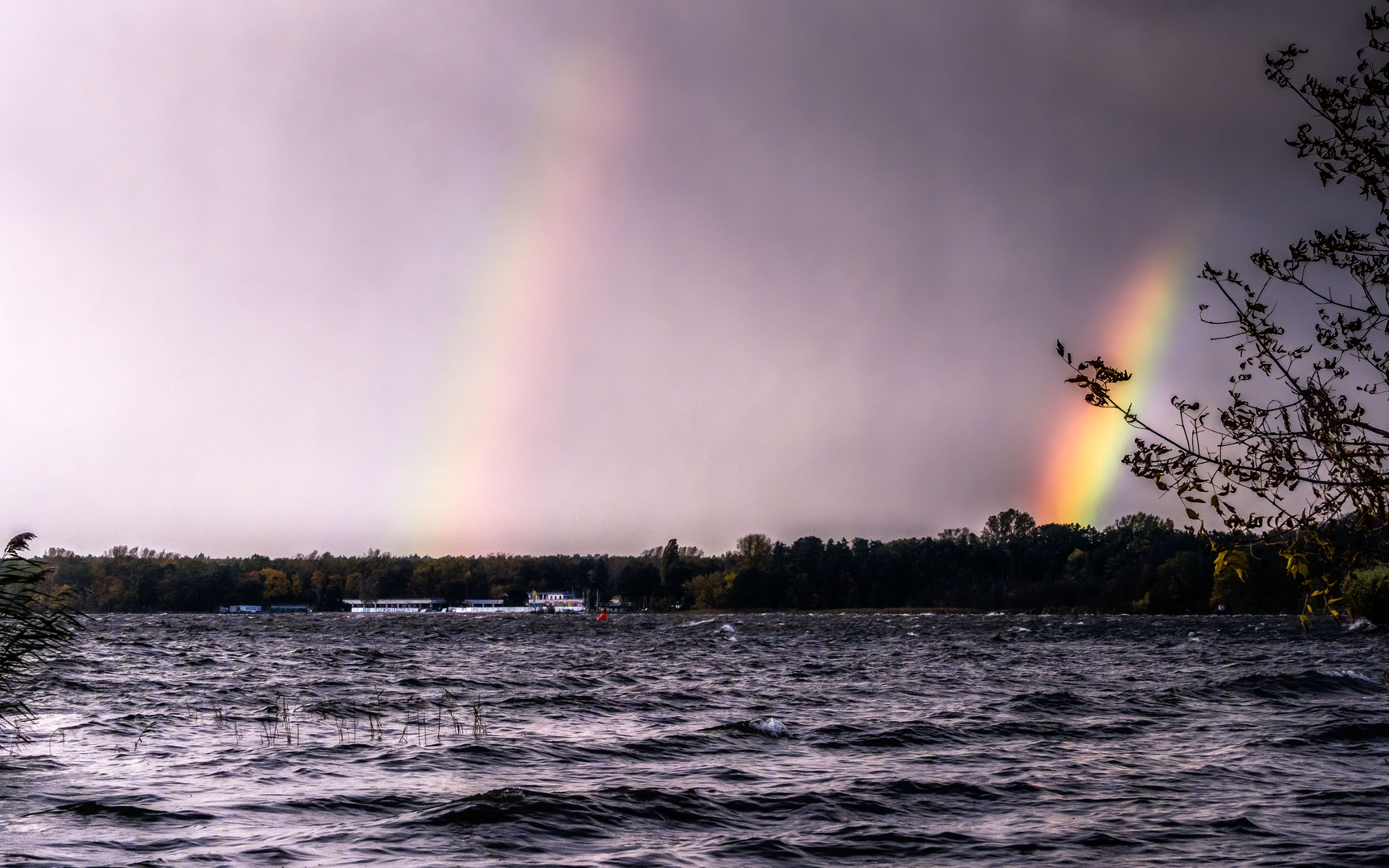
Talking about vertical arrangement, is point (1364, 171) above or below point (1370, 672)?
above

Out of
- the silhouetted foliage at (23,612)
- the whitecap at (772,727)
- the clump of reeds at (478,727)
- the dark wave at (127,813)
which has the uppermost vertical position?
the silhouetted foliage at (23,612)

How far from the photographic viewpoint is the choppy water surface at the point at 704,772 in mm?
14180

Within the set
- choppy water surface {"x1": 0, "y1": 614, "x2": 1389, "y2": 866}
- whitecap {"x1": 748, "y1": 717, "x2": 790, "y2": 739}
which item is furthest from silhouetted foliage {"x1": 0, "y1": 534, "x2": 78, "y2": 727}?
whitecap {"x1": 748, "y1": 717, "x2": 790, "y2": 739}

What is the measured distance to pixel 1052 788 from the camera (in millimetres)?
18594

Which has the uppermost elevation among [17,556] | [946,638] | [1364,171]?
[1364,171]

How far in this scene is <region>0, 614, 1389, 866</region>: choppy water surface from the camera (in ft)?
46.5

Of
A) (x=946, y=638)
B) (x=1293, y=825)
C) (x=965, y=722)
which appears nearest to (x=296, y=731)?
(x=965, y=722)

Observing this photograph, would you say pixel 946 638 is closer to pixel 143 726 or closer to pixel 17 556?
pixel 143 726

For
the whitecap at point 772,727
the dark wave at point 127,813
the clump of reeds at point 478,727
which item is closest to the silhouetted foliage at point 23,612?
the dark wave at point 127,813

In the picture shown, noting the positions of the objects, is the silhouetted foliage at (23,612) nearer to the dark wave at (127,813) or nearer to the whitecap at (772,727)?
the dark wave at (127,813)

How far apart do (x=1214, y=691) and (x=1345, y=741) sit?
13568 millimetres

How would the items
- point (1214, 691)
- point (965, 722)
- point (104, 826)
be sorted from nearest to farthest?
1. point (104, 826)
2. point (965, 722)
3. point (1214, 691)

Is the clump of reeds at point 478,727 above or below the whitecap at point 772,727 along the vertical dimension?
above

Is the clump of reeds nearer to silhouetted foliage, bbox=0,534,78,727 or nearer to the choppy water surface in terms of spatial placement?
the choppy water surface
